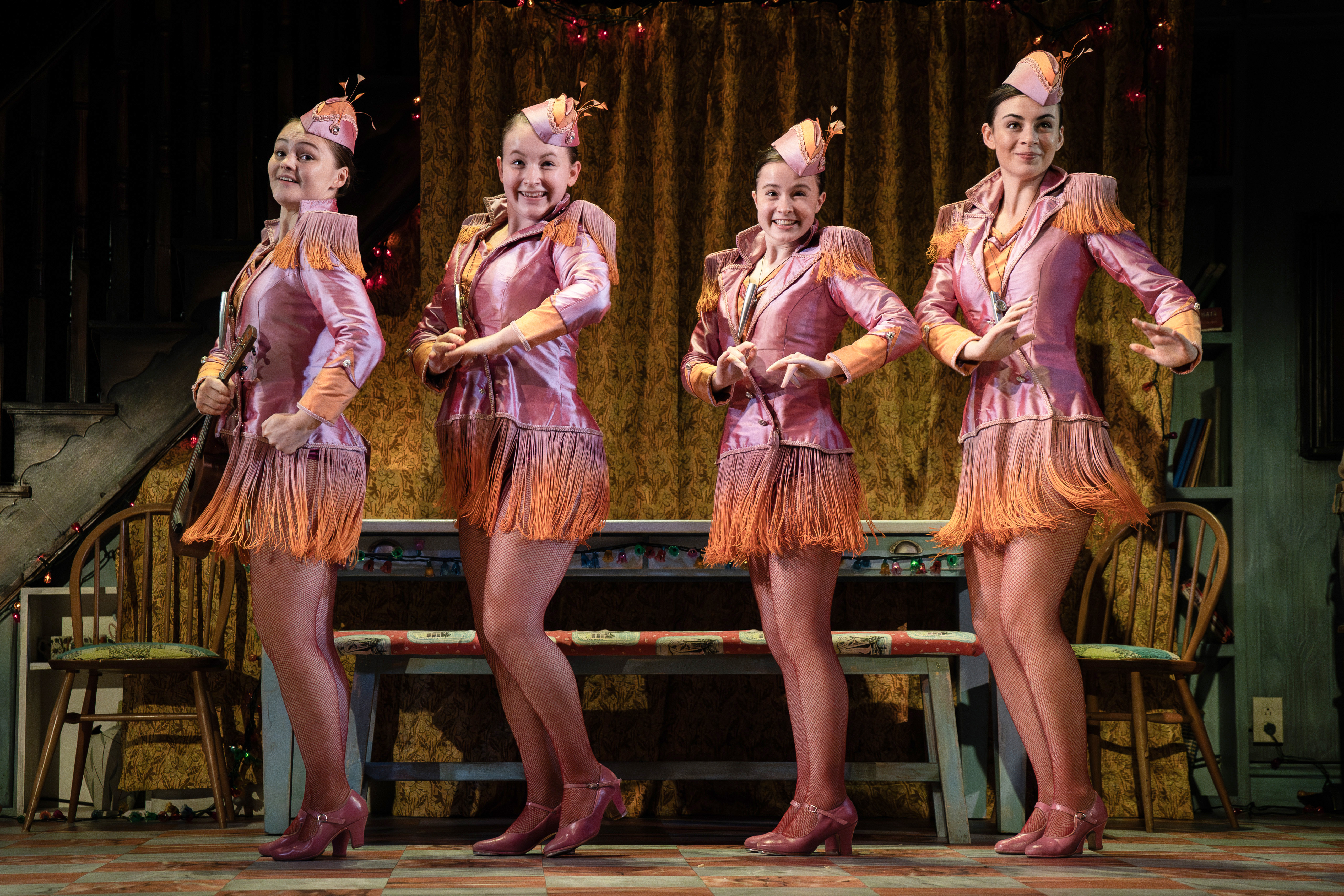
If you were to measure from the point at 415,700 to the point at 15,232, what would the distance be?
2.17m

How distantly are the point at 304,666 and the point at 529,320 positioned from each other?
35.1 inches

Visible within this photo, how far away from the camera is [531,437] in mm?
2746

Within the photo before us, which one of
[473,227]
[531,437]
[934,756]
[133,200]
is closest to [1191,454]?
[934,756]

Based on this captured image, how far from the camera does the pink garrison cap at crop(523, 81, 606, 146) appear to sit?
285 cm

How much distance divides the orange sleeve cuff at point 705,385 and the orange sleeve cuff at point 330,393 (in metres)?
0.82

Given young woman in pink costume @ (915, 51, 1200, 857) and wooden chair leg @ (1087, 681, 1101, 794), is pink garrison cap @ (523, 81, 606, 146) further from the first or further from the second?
wooden chair leg @ (1087, 681, 1101, 794)

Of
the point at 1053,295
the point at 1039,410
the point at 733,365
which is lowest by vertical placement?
the point at 1039,410

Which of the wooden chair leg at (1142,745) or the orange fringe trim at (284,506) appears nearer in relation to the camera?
the orange fringe trim at (284,506)

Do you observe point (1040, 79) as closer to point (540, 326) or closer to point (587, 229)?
point (587, 229)

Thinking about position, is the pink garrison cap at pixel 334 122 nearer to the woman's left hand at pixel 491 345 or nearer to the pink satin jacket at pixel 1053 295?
the woman's left hand at pixel 491 345

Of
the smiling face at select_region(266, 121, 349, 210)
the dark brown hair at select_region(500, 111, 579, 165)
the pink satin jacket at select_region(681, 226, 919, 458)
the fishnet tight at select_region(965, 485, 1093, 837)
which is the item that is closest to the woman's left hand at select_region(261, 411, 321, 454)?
the smiling face at select_region(266, 121, 349, 210)

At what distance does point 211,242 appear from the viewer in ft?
13.2

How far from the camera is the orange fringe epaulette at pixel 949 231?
2.98 m

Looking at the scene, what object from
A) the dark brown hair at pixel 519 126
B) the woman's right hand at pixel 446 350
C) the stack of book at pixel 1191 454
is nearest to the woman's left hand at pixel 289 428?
the woman's right hand at pixel 446 350
